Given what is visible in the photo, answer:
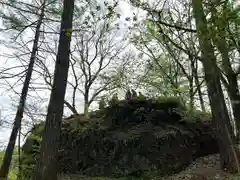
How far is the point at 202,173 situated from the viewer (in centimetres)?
555

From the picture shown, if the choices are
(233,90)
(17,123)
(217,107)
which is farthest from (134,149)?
(17,123)

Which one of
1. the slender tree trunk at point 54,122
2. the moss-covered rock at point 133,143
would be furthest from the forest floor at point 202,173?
the slender tree trunk at point 54,122

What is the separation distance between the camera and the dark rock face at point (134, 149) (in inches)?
244

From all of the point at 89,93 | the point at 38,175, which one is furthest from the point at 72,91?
the point at 38,175

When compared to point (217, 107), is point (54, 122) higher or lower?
lower

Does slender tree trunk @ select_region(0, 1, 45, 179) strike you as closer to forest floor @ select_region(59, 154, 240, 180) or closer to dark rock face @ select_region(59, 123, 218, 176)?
dark rock face @ select_region(59, 123, 218, 176)

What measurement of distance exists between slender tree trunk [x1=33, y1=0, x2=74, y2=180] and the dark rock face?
228cm

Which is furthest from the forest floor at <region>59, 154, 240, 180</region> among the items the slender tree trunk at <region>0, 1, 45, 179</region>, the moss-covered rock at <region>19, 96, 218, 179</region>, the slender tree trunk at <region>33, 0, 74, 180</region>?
the slender tree trunk at <region>33, 0, 74, 180</region>

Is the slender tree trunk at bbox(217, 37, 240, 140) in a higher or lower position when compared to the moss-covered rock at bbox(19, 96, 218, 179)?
higher

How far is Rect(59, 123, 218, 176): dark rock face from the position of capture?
619 centimetres

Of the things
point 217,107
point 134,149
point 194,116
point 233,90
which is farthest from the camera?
point 194,116

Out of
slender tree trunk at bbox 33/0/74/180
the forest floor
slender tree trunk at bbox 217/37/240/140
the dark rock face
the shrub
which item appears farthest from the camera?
the shrub

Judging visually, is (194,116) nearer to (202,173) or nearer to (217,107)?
(217,107)

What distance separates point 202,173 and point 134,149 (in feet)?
5.99
